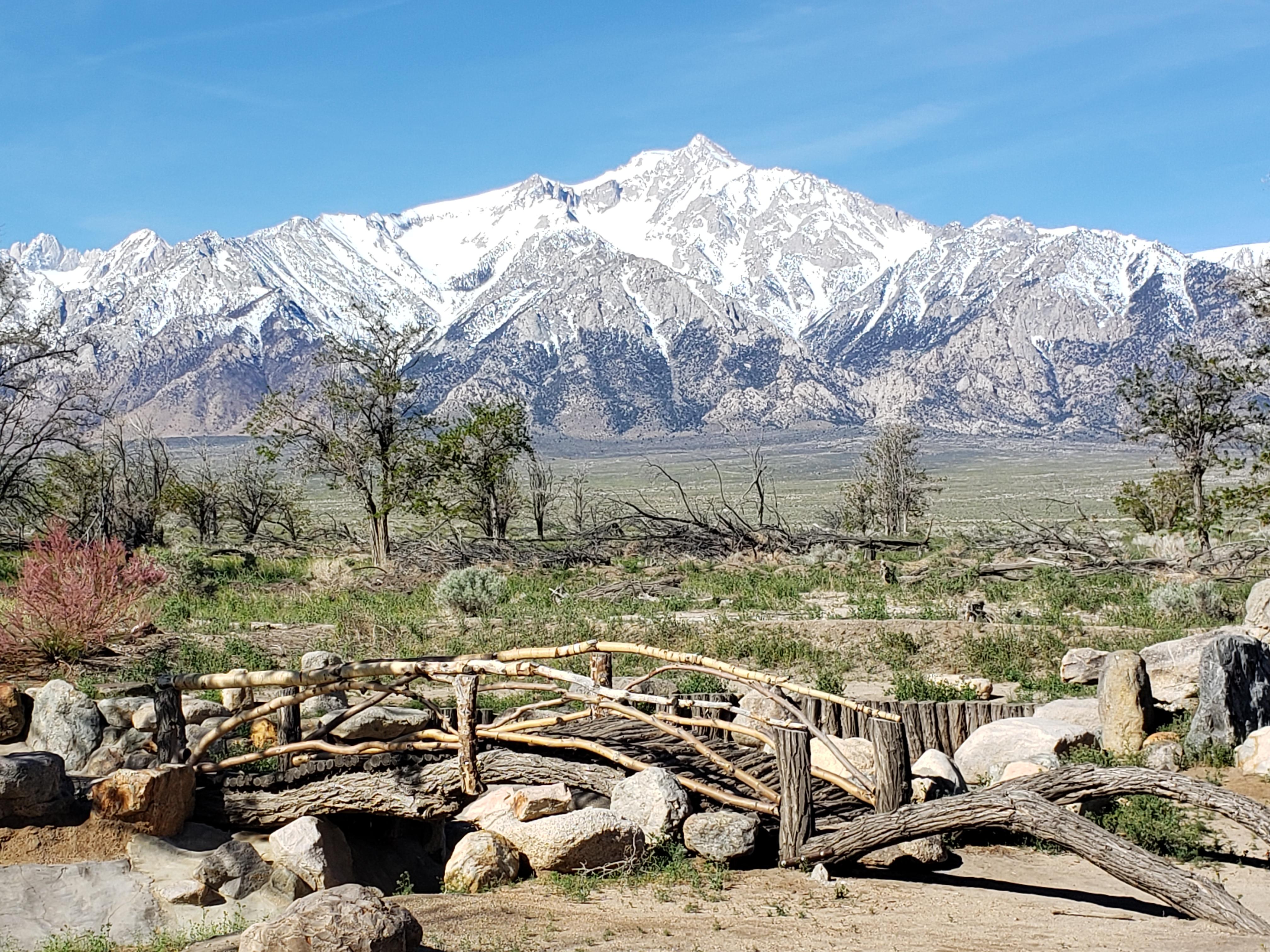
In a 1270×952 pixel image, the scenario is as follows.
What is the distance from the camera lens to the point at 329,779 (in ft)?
25.6

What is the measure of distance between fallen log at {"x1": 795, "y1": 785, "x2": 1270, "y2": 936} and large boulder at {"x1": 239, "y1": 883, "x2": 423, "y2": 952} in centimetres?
303

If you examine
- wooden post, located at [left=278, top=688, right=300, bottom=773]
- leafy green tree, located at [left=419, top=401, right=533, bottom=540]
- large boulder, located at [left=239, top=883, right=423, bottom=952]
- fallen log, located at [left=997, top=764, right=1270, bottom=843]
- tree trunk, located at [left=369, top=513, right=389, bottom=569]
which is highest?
leafy green tree, located at [left=419, top=401, right=533, bottom=540]

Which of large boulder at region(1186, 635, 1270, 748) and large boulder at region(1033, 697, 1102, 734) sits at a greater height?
large boulder at region(1186, 635, 1270, 748)

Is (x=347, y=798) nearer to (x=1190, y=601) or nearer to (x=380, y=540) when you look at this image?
(x=1190, y=601)

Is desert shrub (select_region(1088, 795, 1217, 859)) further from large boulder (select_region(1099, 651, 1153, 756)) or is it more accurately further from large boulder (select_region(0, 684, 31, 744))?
large boulder (select_region(0, 684, 31, 744))

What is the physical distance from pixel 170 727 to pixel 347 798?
4.57 ft

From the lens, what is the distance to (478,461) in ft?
108

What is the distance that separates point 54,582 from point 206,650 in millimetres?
2304

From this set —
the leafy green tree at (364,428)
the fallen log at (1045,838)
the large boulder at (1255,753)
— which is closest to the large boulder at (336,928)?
the fallen log at (1045,838)

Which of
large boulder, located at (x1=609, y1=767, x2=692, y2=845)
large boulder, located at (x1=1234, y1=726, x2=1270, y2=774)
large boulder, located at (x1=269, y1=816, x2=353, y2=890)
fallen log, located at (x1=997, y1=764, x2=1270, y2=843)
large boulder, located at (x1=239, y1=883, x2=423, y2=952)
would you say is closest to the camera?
large boulder, located at (x1=239, y1=883, x2=423, y2=952)

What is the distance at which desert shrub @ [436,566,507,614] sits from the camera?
64.1 feet

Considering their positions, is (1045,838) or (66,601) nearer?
(1045,838)

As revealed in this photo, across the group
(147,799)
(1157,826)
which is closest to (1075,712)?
(1157,826)

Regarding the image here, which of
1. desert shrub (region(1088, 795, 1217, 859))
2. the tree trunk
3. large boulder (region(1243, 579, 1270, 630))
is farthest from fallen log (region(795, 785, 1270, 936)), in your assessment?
the tree trunk
